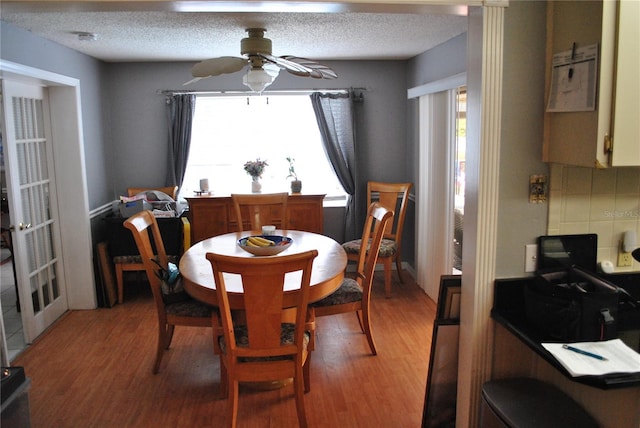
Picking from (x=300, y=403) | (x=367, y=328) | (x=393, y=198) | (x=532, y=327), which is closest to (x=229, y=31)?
(x=367, y=328)

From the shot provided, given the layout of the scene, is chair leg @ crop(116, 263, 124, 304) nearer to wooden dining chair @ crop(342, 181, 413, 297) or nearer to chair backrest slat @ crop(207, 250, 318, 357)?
wooden dining chair @ crop(342, 181, 413, 297)

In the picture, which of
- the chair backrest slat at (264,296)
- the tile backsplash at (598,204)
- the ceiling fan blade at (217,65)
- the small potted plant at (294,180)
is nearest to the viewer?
the tile backsplash at (598,204)

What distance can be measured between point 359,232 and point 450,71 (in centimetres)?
201

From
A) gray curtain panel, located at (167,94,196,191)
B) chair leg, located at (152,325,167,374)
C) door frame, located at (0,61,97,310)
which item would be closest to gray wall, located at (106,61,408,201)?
gray curtain panel, located at (167,94,196,191)

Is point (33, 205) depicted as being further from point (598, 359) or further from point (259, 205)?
point (598, 359)

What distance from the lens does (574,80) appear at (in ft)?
5.70

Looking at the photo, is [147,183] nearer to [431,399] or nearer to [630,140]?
[431,399]

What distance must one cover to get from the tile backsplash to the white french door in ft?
11.4

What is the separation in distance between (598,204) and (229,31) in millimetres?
2661

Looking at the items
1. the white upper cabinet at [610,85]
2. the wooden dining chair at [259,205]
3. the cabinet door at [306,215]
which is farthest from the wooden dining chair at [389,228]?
the white upper cabinet at [610,85]

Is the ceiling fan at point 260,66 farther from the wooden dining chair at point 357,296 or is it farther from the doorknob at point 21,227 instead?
the doorknob at point 21,227

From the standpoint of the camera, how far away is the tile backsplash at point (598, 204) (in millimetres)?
1999

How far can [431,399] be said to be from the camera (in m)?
2.33

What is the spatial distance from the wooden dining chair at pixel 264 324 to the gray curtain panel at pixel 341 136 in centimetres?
275
